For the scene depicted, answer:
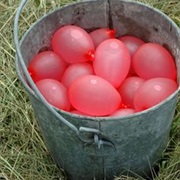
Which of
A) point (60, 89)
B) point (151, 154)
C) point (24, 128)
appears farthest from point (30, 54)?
point (151, 154)

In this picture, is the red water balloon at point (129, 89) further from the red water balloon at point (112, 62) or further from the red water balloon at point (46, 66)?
the red water balloon at point (46, 66)

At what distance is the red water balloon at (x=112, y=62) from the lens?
1.06m

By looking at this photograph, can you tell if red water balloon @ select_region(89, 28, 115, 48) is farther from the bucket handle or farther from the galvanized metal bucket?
the bucket handle

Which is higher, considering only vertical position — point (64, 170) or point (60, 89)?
point (60, 89)

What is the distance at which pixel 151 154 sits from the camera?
43.1 inches

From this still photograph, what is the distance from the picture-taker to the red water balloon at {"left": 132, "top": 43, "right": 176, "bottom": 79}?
109cm

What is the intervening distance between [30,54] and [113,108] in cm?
25

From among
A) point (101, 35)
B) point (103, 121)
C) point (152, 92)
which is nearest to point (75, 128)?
point (103, 121)

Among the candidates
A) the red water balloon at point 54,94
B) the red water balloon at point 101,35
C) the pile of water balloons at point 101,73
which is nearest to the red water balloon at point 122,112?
the pile of water balloons at point 101,73

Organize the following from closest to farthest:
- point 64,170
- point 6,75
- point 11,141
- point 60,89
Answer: point 60,89 → point 64,170 → point 11,141 → point 6,75

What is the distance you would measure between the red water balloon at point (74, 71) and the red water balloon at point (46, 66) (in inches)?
1.0

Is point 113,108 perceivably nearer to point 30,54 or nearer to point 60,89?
point 60,89

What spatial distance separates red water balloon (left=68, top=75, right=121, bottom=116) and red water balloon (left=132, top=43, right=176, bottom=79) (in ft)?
0.38

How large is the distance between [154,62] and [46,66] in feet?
0.79
